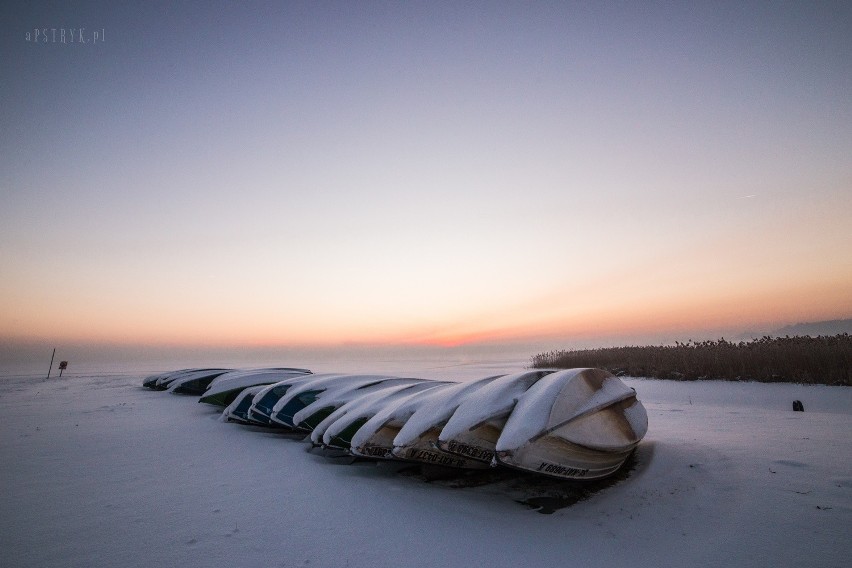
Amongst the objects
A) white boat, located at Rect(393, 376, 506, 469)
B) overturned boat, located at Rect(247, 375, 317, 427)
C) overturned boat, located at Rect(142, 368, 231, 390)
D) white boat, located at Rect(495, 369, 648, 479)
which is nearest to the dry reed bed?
white boat, located at Rect(495, 369, 648, 479)

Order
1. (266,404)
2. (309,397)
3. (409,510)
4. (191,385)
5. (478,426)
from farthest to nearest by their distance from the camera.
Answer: (191,385) → (266,404) → (309,397) → (478,426) → (409,510)

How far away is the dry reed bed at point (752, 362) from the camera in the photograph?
7641 millimetres

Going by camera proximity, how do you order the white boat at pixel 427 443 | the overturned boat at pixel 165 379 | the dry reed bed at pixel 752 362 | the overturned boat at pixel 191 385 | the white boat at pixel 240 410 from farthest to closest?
1. the overturned boat at pixel 165 379
2. the overturned boat at pixel 191 385
3. the dry reed bed at pixel 752 362
4. the white boat at pixel 240 410
5. the white boat at pixel 427 443

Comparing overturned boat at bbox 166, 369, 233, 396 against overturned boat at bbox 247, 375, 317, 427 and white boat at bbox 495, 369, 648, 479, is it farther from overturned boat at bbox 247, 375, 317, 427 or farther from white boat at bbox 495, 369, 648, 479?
white boat at bbox 495, 369, 648, 479

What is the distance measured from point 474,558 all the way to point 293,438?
383cm

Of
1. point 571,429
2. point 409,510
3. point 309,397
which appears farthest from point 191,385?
point 571,429

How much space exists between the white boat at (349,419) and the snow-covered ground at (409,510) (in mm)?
231

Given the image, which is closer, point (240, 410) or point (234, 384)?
point (240, 410)

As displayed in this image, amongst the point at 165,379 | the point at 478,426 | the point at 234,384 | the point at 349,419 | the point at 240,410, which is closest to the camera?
the point at 478,426

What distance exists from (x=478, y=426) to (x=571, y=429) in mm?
652

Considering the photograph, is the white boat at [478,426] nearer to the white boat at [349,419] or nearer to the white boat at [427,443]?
the white boat at [427,443]

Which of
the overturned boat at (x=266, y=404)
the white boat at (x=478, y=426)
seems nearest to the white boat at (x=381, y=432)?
the white boat at (x=478, y=426)

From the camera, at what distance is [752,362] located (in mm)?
8711

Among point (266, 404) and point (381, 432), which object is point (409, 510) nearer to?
point (381, 432)
